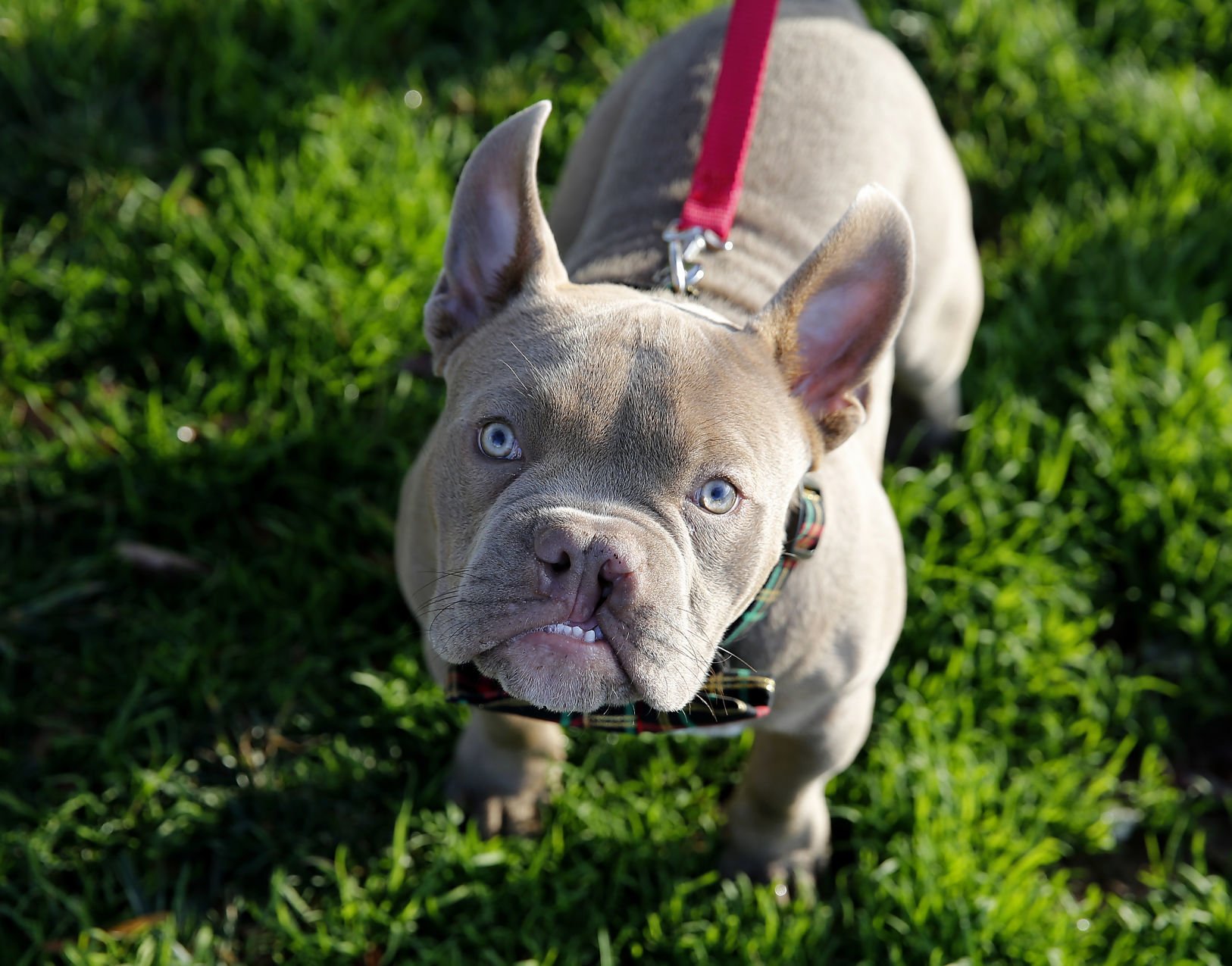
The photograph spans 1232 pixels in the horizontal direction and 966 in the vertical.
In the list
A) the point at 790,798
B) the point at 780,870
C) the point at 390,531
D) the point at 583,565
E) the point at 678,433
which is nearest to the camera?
the point at 583,565

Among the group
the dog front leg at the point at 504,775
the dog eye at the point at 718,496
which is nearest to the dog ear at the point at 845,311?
the dog eye at the point at 718,496

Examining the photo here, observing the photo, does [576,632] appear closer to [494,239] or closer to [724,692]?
[724,692]

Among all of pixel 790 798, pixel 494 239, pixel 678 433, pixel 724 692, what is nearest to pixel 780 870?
pixel 790 798

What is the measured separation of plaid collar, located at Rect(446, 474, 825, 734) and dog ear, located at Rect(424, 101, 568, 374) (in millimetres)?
714

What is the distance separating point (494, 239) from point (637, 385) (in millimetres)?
555

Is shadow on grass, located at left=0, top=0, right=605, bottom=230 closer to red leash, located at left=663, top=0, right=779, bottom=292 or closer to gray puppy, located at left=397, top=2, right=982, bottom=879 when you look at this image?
gray puppy, located at left=397, top=2, right=982, bottom=879

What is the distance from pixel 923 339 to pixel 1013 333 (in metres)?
0.95

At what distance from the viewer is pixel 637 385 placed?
247cm

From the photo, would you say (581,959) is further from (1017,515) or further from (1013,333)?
(1013,333)

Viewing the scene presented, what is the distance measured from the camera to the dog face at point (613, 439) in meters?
2.35

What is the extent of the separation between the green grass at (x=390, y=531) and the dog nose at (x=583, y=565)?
151 centimetres

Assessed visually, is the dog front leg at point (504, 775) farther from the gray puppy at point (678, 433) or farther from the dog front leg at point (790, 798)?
the dog front leg at point (790, 798)

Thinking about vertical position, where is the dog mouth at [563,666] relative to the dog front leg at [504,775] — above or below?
above

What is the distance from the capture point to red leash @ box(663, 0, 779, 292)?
299 cm
